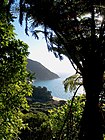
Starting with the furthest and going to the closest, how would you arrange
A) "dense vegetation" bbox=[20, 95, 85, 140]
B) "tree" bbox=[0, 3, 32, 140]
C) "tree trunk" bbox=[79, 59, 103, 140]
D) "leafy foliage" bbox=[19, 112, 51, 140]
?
"leafy foliage" bbox=[19, 112, 51, 140] < "dense vegetation" bbox=[20, 95, 85, 140] < "tree" bbox=[0, 3, 32, 140] < "tree trunk" bbox=[79, 59, 103, 140]

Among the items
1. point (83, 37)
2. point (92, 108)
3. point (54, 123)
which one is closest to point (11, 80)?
point (54, 123)

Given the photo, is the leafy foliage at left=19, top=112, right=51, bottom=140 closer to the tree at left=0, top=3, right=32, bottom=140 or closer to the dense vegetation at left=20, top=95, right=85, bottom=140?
the dense vegetation at left=20, top=95, right=85, bottom=140

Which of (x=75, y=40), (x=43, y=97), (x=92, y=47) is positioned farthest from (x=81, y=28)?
(x=43, y=97)

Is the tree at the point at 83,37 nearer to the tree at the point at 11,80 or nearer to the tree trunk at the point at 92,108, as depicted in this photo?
the tree trunk at the point at 92,108

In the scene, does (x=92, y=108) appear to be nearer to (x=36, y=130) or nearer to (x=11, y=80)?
(x=11, y=80)

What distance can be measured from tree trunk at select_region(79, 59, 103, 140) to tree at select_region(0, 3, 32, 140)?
9.84m

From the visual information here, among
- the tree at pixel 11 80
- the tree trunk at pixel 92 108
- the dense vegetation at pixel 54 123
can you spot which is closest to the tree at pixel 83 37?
the tree trunk at pixel 92 108

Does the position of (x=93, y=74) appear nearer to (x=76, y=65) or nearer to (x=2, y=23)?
(x=76, y=65)

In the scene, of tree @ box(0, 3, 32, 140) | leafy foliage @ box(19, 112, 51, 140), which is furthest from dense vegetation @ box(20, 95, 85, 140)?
tree @ box(0, 3, 32, 140)

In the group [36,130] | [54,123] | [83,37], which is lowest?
[36,130]

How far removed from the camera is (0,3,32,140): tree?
15547mm

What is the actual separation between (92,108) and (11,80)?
33.6ft

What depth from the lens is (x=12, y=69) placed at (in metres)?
15.6

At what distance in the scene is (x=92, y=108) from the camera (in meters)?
5.87
